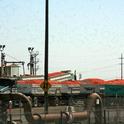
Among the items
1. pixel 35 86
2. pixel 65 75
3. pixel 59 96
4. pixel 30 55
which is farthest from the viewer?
pixel 30 55

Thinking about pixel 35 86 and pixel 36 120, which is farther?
pixel 35 86

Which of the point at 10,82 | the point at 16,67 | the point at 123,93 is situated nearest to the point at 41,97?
the point at 123,93

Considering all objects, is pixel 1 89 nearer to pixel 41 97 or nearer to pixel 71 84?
pixel 41 97

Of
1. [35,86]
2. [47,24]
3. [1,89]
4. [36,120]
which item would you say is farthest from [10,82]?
[35,86]

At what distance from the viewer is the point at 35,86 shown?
63656 millimetres

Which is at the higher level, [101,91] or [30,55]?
[30,55]

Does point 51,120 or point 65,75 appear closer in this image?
point 51,120

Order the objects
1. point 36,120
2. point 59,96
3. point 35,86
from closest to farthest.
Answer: point 36,120 → point 35,86 → point 59,96

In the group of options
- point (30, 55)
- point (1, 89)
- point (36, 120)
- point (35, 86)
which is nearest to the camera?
point (36, 120)

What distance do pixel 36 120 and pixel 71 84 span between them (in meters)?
50.4

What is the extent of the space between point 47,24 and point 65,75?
5780cm

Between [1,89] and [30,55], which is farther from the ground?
[30,55]

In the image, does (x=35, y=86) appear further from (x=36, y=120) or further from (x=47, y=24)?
(x=36, y=120)

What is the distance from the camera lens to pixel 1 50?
316 ft
